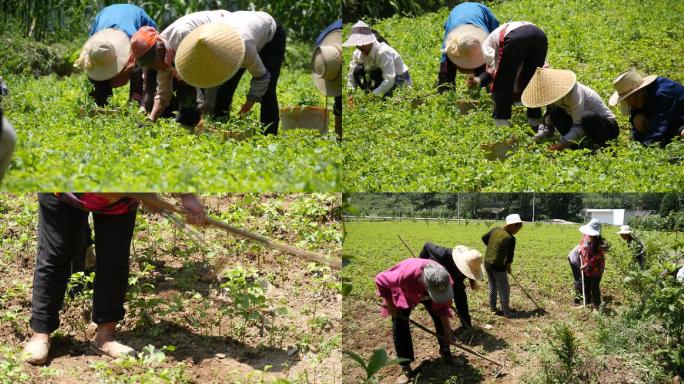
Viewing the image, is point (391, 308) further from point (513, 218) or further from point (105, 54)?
point (105, 54)

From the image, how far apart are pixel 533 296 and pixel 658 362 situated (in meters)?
0.77

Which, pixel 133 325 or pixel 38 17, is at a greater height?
pixel 38 17

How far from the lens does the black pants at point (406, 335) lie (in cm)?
462

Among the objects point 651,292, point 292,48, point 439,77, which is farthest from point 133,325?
point 651,292

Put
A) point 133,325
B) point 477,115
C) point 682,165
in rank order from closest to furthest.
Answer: point 133,325
point 682,165
point 477,115

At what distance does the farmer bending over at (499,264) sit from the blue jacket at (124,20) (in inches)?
83.6

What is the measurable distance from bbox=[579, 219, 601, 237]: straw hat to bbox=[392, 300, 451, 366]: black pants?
95 centimetres

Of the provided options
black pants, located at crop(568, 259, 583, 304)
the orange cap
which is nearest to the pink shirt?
black pants, located at crop(568, 259, 583, 304)

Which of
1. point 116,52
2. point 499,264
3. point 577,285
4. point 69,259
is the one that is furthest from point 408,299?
point 116,52

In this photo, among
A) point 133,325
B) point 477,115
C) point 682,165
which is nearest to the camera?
point 133,325

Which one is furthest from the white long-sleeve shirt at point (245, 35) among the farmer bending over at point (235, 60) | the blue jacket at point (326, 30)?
the blue jacket at point (326, 30)

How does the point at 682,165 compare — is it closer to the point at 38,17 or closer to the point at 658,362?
the point at 658,362

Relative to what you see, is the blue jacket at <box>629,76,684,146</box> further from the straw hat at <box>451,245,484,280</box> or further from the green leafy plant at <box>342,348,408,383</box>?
the green leafy plant at <box>342,348,408,383</box>

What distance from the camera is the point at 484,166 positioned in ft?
15.2
